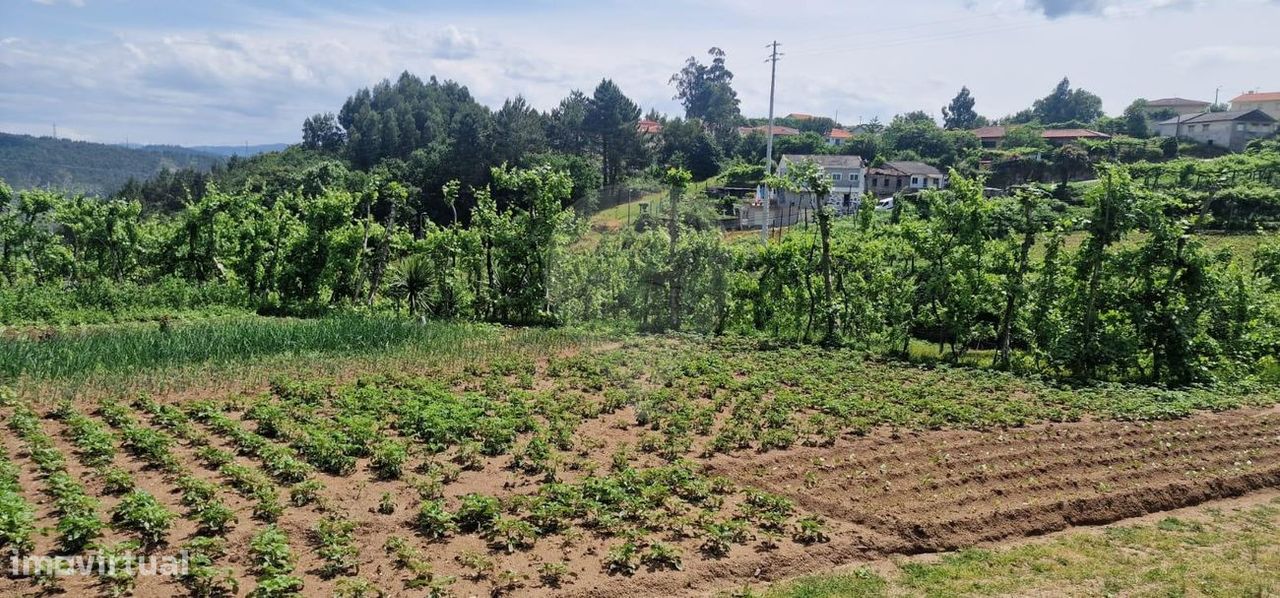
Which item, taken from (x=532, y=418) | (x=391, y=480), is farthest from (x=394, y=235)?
(x=391, y=480)

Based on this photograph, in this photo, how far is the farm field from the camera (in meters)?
7.66

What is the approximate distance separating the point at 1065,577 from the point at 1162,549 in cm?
173

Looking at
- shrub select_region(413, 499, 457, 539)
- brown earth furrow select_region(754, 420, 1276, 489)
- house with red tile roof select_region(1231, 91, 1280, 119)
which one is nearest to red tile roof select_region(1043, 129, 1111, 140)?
house with red tile roof select_region(1231, 91, 1280, 119)

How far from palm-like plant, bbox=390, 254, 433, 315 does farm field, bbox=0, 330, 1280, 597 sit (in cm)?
741

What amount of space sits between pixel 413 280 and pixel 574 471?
1441 cm

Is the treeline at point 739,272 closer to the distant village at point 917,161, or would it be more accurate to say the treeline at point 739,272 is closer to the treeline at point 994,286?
the treeline at point 994,286

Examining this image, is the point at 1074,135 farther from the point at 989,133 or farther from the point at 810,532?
the point at 810,532

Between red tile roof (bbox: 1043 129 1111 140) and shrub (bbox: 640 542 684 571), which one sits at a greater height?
red tile roof (bbox: 1043 129 1111 140)

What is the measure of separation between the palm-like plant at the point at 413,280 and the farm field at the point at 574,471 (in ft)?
24.3

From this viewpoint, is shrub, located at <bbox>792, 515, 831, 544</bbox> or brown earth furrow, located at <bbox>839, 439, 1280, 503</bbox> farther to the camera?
brown earth furrow, located at <bbox>839, 439, 1280, 503</bbox>

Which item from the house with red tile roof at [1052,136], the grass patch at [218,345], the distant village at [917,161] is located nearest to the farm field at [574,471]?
the grass patch at [218,345]

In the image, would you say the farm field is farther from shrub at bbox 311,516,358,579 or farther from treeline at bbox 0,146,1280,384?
treeline at bbox 0,146,1280,384

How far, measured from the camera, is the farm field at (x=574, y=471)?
766cm

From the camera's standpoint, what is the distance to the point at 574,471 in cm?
1017
